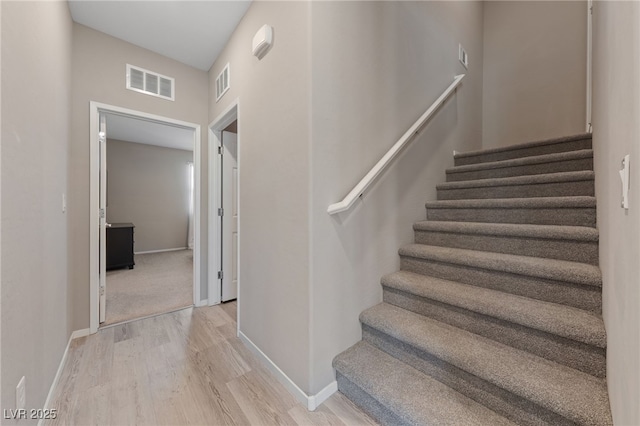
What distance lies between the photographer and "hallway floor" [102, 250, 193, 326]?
8.73 ft

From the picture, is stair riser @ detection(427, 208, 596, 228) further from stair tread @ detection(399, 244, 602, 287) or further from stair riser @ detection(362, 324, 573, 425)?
stair riser @ detection(362, 324, 573, 425)

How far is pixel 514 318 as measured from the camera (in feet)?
3.98

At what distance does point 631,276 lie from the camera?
2.08 ft

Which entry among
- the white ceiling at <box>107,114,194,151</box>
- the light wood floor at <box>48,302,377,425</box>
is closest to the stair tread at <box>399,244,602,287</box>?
the light wood floor at <box>48,302,377,425</box>

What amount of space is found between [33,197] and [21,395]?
85 centimetres

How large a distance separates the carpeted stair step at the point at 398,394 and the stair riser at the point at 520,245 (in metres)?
0.90

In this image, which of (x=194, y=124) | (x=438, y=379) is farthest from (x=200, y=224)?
(x=438, y=379)

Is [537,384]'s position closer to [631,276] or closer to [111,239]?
[631,276]

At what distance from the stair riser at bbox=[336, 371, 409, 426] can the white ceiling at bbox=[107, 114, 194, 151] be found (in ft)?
13.6

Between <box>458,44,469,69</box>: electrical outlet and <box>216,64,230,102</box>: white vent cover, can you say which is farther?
<box>458,44,469,69</box>: electrical outlet

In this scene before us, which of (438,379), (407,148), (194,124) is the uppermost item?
(194,124)

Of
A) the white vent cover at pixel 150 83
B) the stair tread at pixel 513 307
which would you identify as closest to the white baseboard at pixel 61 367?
the stair tread at pixel 513 307

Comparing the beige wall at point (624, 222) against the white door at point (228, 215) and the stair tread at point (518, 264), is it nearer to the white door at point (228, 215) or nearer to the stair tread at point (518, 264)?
the stair tread at point (518, 264)

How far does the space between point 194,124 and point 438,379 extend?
2.98 m
